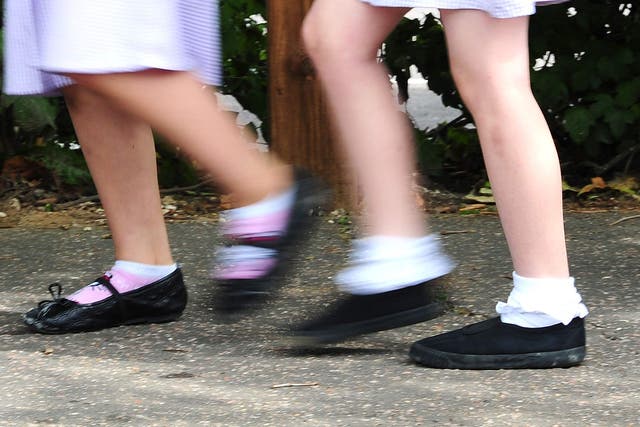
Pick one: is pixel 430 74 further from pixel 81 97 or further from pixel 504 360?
pixel 504 360

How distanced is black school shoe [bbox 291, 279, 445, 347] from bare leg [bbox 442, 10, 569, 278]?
234mm

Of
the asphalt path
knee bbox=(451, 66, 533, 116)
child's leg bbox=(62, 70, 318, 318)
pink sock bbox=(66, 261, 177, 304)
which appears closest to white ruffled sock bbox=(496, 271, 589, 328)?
the asphalt path

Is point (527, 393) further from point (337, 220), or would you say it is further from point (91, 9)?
point (337, 220)

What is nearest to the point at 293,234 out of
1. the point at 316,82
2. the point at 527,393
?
the point at 527,393

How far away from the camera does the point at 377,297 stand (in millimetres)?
2525

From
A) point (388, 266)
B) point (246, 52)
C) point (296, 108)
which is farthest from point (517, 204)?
point (246, 52)

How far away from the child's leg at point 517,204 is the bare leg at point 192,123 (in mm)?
464

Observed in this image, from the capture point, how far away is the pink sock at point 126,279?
115 inches

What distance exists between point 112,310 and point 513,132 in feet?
3.57

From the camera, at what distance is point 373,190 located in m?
2.54

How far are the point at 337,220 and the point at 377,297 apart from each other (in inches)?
66.4

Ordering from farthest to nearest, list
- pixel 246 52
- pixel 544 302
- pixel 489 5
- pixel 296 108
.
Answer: pixel 246 52 → pixel 296 108 → pixel 544 302 → pixel 489 5

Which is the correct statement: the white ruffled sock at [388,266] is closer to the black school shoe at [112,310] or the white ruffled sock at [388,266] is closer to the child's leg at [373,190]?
the child's leg at [373,190]

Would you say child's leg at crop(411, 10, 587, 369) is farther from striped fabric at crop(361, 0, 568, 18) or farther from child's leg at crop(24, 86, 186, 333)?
child's leg at crop(24, 86, 186, 333)
